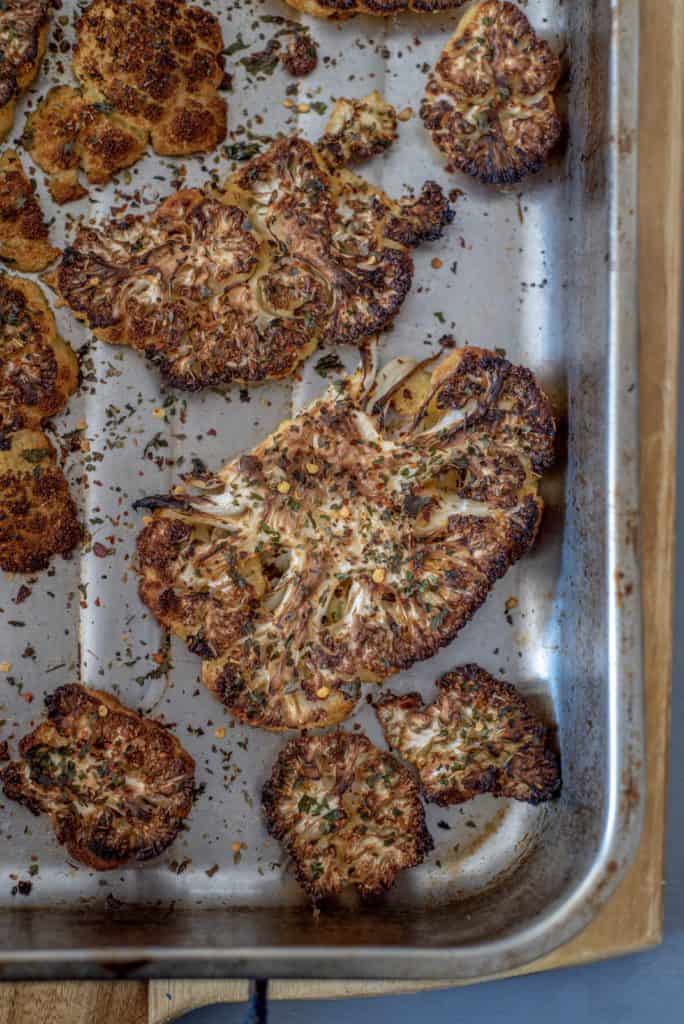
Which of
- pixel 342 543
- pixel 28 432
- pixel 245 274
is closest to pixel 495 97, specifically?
pixel 245 274

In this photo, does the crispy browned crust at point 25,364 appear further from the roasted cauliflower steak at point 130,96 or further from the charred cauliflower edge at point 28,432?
the roasted cauliflower steak at point 130,96

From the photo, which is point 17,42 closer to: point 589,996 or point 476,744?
point 476,744

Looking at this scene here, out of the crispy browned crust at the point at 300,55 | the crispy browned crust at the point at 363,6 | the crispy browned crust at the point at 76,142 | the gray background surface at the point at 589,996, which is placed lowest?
the gray background surface at the point at 589,996

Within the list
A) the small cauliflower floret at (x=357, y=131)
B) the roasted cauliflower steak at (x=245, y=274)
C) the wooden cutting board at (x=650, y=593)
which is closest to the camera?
the wooden cutting board at (x=650, y=593)

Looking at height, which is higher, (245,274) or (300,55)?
(300,55)

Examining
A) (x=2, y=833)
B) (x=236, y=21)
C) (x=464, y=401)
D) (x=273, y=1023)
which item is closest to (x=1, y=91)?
(x=236, y=21)

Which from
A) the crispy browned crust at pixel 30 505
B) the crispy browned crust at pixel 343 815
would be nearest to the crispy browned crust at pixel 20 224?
the crispy browned crust at pixel 30 505

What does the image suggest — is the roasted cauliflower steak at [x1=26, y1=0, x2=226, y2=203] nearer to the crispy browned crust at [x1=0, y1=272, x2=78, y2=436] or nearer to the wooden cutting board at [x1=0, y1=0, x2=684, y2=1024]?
the crispy browned crust at [x1=0, y1=272, x2=78, y2=436]
